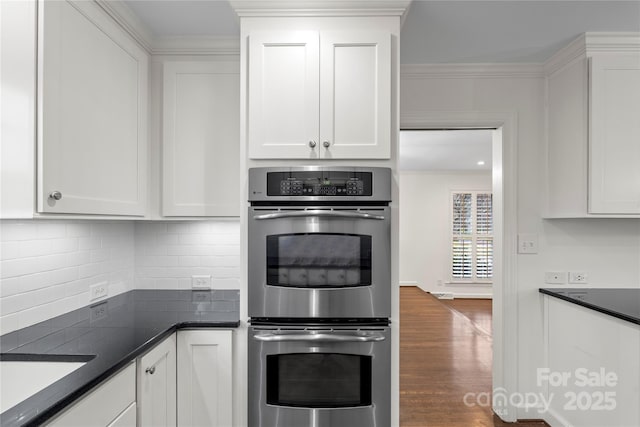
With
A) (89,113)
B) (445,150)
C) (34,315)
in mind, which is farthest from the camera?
(445,150)

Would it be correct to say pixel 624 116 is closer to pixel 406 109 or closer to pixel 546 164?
pixel 546 164

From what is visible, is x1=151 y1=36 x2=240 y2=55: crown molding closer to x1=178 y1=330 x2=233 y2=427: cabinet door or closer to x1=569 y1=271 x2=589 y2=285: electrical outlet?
x1=178 y1=330 x2=233 y2=427: cabinet door

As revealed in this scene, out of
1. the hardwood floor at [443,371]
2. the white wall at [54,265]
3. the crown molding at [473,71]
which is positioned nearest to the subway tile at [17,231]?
the white wall at [54,265]

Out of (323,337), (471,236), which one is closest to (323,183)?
(323,337)

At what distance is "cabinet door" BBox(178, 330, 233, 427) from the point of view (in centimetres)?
180

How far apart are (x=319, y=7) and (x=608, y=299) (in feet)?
7.54

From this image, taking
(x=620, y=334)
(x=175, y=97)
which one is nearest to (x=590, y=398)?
(x=620, y=334)

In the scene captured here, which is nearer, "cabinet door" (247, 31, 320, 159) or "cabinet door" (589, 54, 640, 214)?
"cabinet door" (247, 31, 320, 159)

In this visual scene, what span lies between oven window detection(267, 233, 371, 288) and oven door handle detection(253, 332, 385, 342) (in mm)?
225

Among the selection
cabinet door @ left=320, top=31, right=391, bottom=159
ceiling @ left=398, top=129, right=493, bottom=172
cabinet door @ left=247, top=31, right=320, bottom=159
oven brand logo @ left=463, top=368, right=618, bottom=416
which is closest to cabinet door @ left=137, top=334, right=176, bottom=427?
cabinet door @ left=247, top=31, right=320, bottom=159

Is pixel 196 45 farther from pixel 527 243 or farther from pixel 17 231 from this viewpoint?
pixel 527 243

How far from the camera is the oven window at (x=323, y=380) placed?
1.77m

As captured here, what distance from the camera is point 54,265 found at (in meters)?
1.81

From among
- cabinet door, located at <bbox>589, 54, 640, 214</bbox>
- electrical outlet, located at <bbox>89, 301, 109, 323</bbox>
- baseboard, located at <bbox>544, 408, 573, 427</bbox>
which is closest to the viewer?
electrical outlet, located at <bbox>89, 301, 109, 323</bbox>
